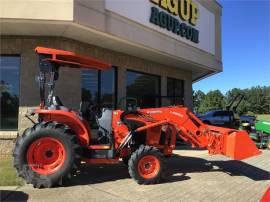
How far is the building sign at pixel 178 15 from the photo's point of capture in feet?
46.6

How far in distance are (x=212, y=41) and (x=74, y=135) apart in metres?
11.9

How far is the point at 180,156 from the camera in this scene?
12.4 metres

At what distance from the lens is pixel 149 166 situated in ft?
27.8

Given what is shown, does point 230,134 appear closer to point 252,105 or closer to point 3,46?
point 3,46

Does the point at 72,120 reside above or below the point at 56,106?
below

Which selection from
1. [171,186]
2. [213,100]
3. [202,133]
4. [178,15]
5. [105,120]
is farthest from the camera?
[213,100]

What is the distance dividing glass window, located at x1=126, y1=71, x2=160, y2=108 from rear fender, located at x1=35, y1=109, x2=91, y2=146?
6.90 metres

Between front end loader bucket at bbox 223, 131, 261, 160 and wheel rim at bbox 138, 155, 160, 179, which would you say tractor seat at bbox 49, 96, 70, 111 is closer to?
wheel rim at bbox 138, 155, 160, 179

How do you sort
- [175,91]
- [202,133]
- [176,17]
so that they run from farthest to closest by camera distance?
Result: [175,91], [176,17], [202,133]

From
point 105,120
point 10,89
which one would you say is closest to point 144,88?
point 10,89

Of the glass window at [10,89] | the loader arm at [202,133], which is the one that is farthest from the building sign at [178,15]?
the loader arm at [202,133]

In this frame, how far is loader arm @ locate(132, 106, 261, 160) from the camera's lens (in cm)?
887

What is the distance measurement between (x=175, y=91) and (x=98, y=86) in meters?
5.51

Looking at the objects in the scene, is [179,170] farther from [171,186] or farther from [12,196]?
[12,196]
